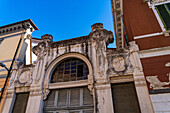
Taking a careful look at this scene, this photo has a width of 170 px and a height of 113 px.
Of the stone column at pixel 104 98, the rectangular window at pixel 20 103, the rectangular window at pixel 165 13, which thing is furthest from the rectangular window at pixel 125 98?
the rectangular window at pixel 20 103

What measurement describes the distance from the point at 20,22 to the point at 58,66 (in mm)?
6640

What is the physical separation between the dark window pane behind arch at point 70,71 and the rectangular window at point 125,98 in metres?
2.14

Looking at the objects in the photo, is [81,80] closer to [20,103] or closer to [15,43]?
[20,103]

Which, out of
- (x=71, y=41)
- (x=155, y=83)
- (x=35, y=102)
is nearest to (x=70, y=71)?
(x=71, y=41)

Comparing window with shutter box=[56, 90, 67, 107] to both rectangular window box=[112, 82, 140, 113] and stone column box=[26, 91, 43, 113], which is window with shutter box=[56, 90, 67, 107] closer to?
stone column box=[26, 91, 43, 113]

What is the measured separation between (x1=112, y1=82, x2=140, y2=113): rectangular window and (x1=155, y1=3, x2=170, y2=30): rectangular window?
3.90 meters

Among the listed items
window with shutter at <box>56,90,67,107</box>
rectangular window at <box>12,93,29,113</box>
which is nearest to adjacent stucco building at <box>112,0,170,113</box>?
window with shutter at <box>56,90,67,107</box>

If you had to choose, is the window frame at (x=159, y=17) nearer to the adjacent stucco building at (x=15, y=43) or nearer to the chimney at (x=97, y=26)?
the chimney at (x=97, y=26)

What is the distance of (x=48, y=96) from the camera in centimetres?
698

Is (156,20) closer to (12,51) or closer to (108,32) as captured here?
(108,32)

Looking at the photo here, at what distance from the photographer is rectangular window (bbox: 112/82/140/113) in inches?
209

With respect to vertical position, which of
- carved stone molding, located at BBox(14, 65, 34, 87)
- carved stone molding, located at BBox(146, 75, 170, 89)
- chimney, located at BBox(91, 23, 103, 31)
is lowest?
carved stone molding, located at BBox(146, 75, 170, 89)

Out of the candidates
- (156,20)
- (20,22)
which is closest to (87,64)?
(156,20)

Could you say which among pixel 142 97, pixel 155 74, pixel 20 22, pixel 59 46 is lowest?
pixel 142 97
